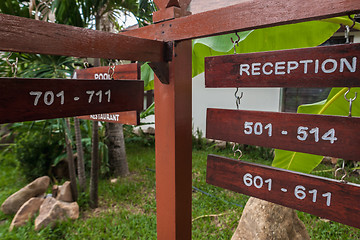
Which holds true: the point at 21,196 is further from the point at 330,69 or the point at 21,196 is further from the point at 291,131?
the point at 330,69

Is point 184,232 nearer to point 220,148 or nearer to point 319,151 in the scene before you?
point 319,151

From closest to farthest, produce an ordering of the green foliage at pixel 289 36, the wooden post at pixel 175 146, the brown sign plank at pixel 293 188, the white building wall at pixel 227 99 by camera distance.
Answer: the brown sign plank at pixel 293 188 < the wooden post at pixel 175 146 < the green foliage at pixel 289 36 < the white building wall at pixel 227 99

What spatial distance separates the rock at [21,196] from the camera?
335 centimetres

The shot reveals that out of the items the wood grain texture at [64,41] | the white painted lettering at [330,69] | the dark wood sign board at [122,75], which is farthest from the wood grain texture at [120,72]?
the white painted lettering at [330,69]

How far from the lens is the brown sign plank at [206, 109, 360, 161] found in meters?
0.92

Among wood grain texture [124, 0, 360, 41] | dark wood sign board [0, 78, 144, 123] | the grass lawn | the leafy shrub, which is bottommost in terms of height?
the grass lawn

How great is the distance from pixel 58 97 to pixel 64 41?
0.23 m

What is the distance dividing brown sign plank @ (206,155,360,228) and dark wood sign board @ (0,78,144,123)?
0.55 metres

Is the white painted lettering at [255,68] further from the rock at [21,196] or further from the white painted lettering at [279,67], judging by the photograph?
the rock at [21,196]

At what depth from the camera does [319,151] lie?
966 mm

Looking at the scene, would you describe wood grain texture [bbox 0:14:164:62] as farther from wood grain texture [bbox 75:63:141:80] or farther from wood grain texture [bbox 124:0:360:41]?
wood grain texture [bbox 75:63:141:80]

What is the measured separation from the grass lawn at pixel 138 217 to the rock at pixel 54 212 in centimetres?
9

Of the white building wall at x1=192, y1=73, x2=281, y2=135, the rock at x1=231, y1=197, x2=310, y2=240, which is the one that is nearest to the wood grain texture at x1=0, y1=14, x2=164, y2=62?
the rock at x1=231, y1=197, x2=310, y2=240

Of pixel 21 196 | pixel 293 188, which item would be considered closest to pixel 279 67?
pixel 293 188
